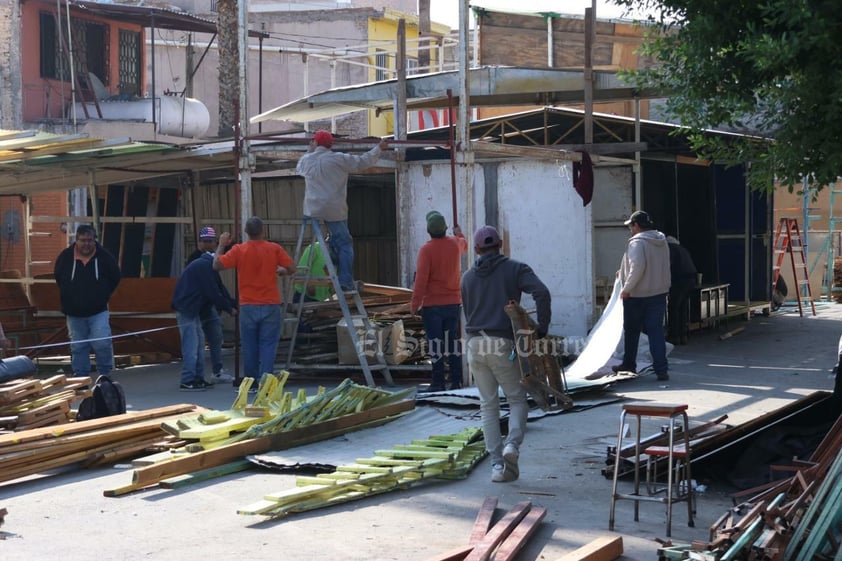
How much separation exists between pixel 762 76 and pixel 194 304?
7.80 metres

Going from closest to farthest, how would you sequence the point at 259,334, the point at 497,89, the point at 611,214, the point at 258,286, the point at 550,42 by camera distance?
the point at 258,286
the point at 259,334
the point at 497,89
the point at 611,214
the point at 550,42

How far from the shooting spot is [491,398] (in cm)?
856

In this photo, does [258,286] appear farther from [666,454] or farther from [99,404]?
[666,454]

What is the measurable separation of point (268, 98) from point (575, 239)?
2348 centimetres

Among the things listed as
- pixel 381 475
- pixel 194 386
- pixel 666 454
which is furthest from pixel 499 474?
pixel 194 386

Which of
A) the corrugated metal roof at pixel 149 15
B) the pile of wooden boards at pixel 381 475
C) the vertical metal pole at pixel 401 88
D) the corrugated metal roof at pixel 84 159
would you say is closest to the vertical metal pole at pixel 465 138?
the vertical metal pole at pixel 401 88

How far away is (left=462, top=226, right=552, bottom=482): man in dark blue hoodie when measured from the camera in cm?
843

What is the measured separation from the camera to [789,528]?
5.88 m

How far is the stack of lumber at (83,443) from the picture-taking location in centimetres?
873

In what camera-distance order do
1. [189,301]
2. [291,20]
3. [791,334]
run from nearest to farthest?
[189,301] → [791,334] → [291,20]

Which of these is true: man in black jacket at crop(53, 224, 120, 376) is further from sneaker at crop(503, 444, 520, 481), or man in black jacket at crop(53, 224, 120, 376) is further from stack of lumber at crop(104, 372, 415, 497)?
sneaker at crop(503, 444, 520, 481)

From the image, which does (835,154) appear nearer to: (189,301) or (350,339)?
(350,339)

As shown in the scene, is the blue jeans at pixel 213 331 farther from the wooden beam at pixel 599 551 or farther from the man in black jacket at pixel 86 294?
the wooden beam at pixel 599 551

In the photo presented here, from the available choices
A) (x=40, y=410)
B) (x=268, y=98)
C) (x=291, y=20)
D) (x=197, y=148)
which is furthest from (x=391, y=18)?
(x=40, y=410)
